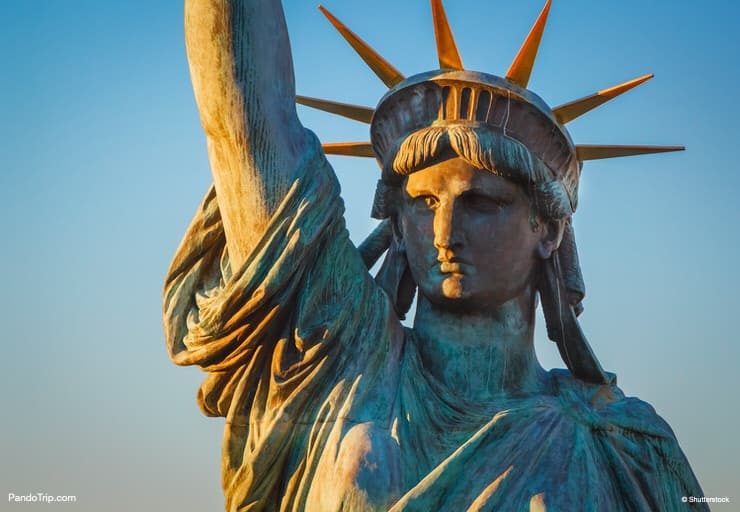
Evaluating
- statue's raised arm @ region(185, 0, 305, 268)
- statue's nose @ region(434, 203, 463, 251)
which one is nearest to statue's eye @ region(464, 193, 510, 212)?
statue's nose @ region(434, 203, 463, 251)

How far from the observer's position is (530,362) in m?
8.17

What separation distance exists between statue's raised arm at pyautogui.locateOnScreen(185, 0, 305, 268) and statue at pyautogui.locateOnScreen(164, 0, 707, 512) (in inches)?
0.4

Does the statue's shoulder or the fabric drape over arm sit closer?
the fabric drape over arm

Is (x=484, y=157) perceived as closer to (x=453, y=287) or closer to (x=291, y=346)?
(x=453, y=287)

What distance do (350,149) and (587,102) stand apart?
1.50m

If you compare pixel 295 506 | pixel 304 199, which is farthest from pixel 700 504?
pixel 304 199

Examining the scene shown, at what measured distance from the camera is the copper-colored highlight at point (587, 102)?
810cm

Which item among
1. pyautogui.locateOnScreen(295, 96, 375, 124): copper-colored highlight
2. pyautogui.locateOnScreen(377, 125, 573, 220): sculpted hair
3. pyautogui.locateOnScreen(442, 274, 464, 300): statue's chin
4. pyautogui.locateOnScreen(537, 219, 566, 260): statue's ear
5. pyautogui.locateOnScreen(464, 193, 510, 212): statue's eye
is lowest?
pyautogui.locateOnScreen(442, 274, 464, 300): statue's chin

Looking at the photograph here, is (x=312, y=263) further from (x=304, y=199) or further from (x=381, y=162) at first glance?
(x=381, y=162)

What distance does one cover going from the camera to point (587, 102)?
812cm

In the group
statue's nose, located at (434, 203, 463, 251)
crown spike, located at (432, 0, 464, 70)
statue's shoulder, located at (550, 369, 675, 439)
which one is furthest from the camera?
crown spike, located at (432, 0, 464, 70)

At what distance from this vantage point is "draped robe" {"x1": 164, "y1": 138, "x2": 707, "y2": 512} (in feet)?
23.8

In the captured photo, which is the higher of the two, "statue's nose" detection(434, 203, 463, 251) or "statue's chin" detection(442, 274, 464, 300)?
"statue's nose" detection(434, 203, 463, 251)

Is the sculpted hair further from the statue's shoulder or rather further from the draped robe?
the statue's shoulder
